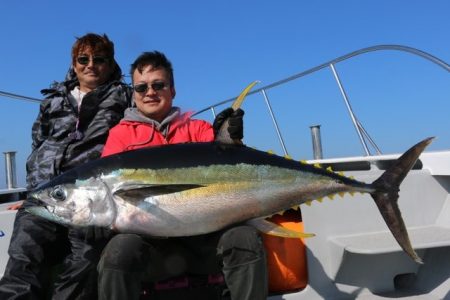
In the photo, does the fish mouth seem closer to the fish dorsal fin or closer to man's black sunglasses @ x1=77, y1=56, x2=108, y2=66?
the fish dorsal fin

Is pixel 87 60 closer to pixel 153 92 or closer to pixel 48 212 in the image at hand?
pixel 153 92

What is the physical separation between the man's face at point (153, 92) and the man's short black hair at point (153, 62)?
0.03m

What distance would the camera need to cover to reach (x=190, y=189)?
2.51m

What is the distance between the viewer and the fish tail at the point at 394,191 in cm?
277

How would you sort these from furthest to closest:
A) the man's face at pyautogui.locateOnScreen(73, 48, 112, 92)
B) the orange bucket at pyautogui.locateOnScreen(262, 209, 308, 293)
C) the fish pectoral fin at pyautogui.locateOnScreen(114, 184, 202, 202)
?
1. the man's face at pyautogui.locateOnScreen(73, 48, 112, 92)
2. the orange bucket at pyautogui.locateOnScreen(262, 209, 308, 293)
3. the fish pectoral fin at pyautogui.locateOnScreen(114, 184, 202, 202)

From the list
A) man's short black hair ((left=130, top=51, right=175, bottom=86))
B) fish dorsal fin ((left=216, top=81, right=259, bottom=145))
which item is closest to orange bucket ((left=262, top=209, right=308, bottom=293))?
fish dorsal fin ((left=216, top=81, right=259, bottom=145))

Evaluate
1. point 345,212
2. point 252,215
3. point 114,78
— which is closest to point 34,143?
point 114,78

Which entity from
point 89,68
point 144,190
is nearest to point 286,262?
point 144,190

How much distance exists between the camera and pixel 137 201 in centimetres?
244

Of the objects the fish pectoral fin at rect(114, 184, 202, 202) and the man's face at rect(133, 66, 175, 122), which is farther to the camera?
the man's face at rect(133, 66, 175, 122)

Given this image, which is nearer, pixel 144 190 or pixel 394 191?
pixel 144 190

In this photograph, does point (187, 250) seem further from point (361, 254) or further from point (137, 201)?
point (361, 254)

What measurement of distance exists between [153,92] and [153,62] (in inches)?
8.4

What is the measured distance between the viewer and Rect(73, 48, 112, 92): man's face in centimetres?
374
